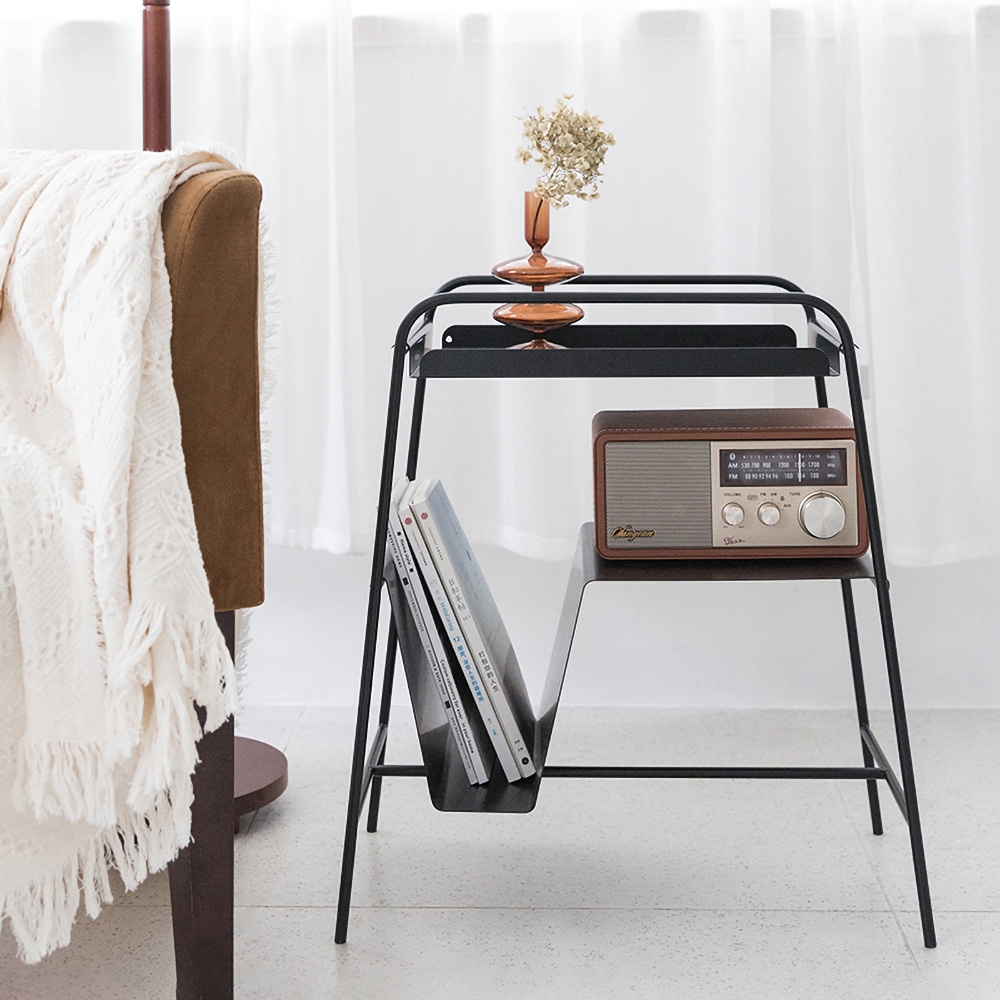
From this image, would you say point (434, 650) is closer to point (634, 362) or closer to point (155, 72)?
point (634, 362)

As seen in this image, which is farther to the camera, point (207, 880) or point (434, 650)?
point (434, 650)

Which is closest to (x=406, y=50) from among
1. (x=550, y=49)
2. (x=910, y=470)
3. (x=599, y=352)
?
(x=550, y=49)

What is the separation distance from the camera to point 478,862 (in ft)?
4.40

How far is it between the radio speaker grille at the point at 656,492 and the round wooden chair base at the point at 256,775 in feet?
1.73

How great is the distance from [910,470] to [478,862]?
798 millimetres

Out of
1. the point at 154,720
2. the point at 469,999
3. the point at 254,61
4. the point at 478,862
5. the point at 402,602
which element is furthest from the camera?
the point at 254,61

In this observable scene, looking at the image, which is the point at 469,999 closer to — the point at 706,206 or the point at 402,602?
the point at 402,602

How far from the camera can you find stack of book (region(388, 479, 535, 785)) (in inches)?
47.1

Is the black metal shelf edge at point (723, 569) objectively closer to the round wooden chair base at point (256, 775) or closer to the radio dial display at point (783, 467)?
the radio dial display at point (783, 467)

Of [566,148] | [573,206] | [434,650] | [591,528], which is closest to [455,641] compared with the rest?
[434,650]

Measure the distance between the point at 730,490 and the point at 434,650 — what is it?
333 millimetres

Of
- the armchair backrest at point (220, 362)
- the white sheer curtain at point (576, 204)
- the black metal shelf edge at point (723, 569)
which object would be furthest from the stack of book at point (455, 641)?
the white sheer curtain at point (576, 204)

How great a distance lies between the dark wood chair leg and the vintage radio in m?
0.41

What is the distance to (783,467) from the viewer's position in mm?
1186
